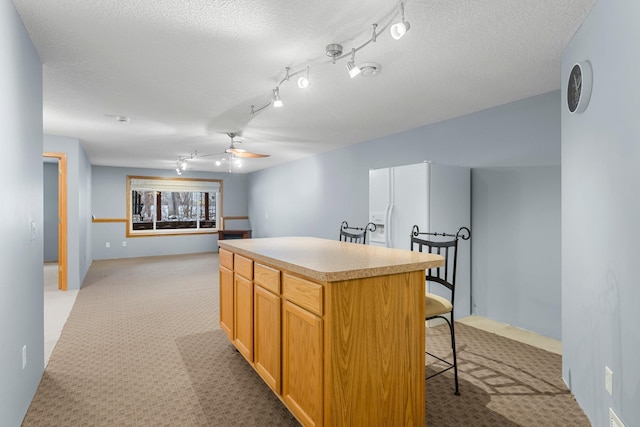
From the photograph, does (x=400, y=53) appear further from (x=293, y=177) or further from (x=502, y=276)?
(x=293, y=177)

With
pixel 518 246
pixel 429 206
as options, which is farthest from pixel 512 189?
pixel 429 206

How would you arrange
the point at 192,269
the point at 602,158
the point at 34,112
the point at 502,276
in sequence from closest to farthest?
1. the point at 602,158
2. the point at 34,112
3. the point at 502,276
4. the point at 192,269

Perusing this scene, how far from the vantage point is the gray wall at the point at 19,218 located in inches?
66.6

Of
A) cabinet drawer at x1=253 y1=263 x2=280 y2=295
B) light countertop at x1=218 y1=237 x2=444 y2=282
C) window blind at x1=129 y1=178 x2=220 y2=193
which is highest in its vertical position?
window blind at x1=129 y1=178 x2=220 y2=193

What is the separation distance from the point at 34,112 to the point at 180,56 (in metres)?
1.01

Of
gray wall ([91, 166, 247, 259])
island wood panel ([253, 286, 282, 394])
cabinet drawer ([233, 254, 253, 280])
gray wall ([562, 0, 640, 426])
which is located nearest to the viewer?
gray wall ([562, 0, 640, 426])

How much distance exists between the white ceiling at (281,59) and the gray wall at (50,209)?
408 centimetres

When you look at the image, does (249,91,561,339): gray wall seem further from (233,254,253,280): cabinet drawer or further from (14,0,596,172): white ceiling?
(233,254,253,280): cabinet drawer

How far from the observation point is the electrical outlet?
1.73 meters

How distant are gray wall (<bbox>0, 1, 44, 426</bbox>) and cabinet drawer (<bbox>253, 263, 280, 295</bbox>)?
1.27 m

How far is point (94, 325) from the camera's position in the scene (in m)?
3.69

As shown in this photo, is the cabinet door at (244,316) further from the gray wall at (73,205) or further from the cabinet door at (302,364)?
the gray wall at (73,205)

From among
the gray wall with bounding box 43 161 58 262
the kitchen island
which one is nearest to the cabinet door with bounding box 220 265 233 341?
the kitchen island

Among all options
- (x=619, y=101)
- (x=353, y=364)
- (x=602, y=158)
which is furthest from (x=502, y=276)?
(x=353, y=364)
